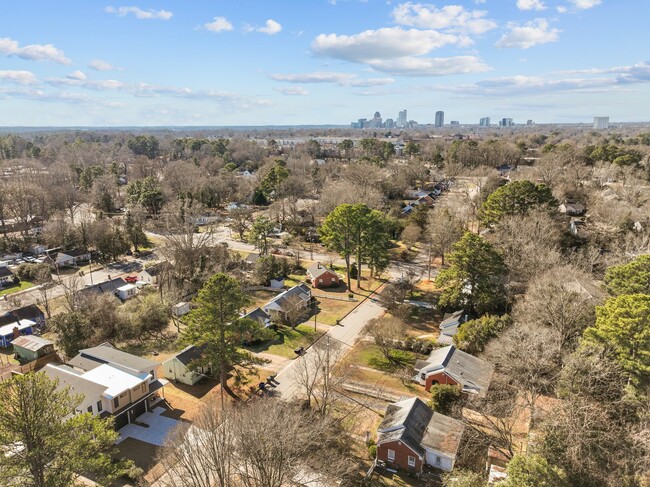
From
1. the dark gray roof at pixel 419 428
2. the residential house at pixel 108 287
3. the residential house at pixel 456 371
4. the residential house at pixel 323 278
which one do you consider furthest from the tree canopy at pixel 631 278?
the residential house at pixel 108 287

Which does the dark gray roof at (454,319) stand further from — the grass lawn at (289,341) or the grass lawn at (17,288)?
the grass lawn at (17,288)

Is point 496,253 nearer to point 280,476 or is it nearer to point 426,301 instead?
point 426,301

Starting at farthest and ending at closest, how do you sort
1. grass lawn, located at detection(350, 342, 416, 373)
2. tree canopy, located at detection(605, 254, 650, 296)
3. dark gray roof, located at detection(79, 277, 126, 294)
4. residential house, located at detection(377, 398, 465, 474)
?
1. dark gray roof, located at detection(79, 277, 126, 294)
2. grass lawn, located at detection(350, 342, 416, 373)
3. tree canopy, located at detection(605, 254, 650, 296)
4. residential house, located at detection(377, 398, 465, 474)

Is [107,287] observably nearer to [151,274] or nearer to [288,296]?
[151,274]

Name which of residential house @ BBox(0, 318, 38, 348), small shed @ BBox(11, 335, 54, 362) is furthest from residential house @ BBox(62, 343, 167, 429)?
residential house @ BBox(0, 318, 38, 348)

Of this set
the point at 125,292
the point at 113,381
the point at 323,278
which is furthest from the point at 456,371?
the point at 125,292

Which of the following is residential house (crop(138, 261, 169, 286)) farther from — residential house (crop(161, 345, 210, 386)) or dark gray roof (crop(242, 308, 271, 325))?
residential house (crop(161, 345, 210, 386))
